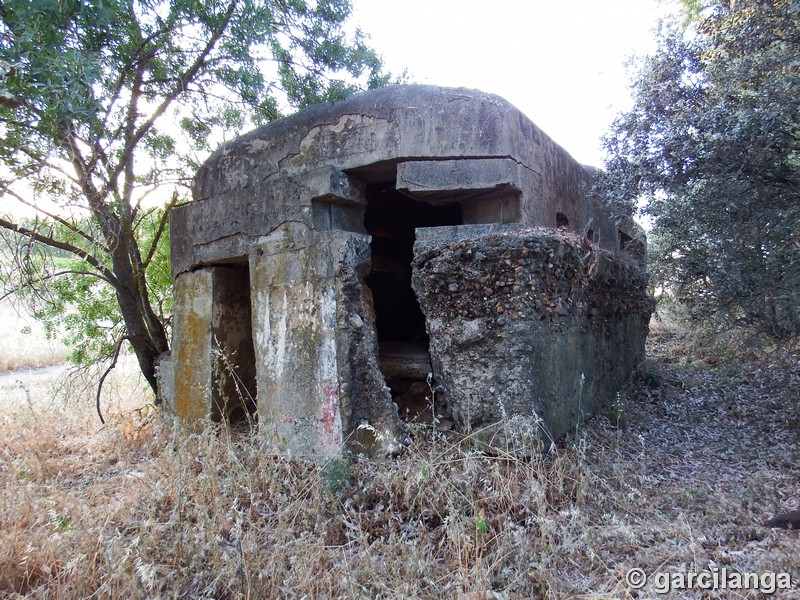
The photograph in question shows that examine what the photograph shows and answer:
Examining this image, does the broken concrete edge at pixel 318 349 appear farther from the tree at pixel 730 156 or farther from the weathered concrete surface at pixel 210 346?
the tree at pixel 730 156

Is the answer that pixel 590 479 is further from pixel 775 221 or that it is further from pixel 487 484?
pixel 775 221

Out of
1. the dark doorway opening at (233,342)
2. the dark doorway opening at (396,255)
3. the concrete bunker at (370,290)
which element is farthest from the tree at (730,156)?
the dark doorway opening at (233,342)

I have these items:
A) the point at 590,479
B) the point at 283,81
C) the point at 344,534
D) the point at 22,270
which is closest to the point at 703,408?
the point at 590,479

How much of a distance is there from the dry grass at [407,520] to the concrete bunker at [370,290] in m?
0.36

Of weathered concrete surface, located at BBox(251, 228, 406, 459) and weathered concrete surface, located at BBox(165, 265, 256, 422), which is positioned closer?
weathered concrete surface, located at BBox(251, 228, 406, 459)

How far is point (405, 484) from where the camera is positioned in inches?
125

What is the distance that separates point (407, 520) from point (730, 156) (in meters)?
3.68

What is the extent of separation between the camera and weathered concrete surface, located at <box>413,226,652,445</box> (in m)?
3.46

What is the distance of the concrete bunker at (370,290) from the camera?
356 centimetres

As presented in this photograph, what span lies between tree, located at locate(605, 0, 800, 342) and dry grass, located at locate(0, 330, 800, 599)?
142 centimetres

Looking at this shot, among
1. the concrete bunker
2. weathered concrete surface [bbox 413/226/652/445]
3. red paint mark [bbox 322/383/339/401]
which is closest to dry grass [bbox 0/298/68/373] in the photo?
the concrete bunker

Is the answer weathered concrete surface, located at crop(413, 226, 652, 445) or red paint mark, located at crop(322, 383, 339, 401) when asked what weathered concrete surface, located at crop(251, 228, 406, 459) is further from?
weathered concrete surface, located at crop(413, 226, 652, 445)

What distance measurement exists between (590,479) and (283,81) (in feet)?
14.5

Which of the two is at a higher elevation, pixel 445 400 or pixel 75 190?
pixel 75 190
